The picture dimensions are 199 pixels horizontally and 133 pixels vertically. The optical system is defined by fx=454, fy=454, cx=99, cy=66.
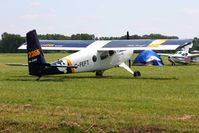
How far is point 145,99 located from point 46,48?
14.1 meters

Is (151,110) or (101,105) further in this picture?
(101,105)

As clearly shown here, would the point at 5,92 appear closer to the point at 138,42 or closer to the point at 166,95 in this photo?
the point at 166,95

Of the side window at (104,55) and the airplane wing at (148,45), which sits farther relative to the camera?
the side window at (104,55)

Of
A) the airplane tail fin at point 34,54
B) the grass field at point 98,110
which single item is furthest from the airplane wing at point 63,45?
the grass field at point 98,110

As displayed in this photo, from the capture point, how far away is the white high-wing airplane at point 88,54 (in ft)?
63.2

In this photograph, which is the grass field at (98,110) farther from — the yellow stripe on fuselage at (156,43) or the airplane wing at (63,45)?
the airplane wing at (63,45)

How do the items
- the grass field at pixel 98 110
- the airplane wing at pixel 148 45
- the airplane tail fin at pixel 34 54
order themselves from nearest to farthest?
the grass field at pixel 98 110
the airplane tail fin at pixel 34 54
the airplane wing at pixel 148 45

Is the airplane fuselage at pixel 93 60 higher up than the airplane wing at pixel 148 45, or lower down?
lower down

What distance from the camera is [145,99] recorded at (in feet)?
40.8

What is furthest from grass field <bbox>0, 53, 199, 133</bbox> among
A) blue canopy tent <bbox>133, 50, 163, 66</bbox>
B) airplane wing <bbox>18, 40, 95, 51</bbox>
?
blue canopy tent <bbox>133, 50, 163, 66</bbox>

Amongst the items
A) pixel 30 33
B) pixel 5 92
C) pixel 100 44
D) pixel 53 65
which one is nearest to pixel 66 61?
pixel 53 65

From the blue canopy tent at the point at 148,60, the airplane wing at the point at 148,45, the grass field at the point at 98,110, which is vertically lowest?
the blue canopy tent at the point at 148,60

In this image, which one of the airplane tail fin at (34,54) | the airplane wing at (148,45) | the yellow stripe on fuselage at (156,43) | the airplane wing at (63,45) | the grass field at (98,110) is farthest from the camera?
the airplane wing at (63,45)

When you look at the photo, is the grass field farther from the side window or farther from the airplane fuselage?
the side window
